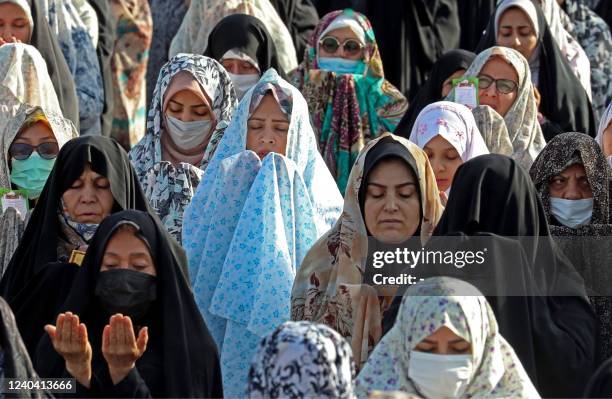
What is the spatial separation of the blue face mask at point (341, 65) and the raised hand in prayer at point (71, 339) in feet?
16.0

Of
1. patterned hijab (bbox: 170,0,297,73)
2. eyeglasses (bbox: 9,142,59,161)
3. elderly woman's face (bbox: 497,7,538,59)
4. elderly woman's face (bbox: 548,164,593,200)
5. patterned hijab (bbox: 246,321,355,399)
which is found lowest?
patterned hijab (bbox: 246,321,355,399)

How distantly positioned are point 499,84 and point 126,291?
3.85 m

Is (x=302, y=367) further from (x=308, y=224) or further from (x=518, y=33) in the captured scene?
(x=518, y=33)

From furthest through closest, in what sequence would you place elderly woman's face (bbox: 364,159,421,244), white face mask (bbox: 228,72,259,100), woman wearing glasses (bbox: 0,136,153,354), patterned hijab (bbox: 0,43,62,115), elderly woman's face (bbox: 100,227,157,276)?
white face mask (bbox: 228,72,259,100)
patterned hijab (bbox: 0,43,62,115)
woman wearing glasses (bbox: 0,136,153,354)
elderly woman's face (bbox: 364,159,421,244)
elderly woman's face (bbox: 100,227,157,276)

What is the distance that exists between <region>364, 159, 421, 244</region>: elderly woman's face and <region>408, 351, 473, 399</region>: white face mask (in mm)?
1402

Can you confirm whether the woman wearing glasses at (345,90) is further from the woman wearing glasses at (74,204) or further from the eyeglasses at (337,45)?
the woman wearing glasses at (74,204)

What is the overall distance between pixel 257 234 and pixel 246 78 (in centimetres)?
281

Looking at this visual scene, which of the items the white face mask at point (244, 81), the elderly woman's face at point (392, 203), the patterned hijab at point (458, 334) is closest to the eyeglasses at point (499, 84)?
the white face mask at point (244, 81)

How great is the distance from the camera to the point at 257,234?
10.2 m

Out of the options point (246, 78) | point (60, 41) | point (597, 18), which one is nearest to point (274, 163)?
point (246, 78)

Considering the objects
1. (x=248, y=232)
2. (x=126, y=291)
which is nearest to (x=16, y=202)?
(x=248, y=232)

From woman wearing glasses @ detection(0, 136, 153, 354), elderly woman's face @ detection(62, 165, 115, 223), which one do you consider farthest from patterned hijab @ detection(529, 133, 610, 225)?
elderly woman's face @ detection(62, 165, 115, 223)

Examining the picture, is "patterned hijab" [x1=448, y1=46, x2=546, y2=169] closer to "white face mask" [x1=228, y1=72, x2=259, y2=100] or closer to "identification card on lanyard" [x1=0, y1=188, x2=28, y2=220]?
"white face mask" [x1=228, y1=72, x2=259, y2=100]

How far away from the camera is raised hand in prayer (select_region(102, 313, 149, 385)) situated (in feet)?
27.8
